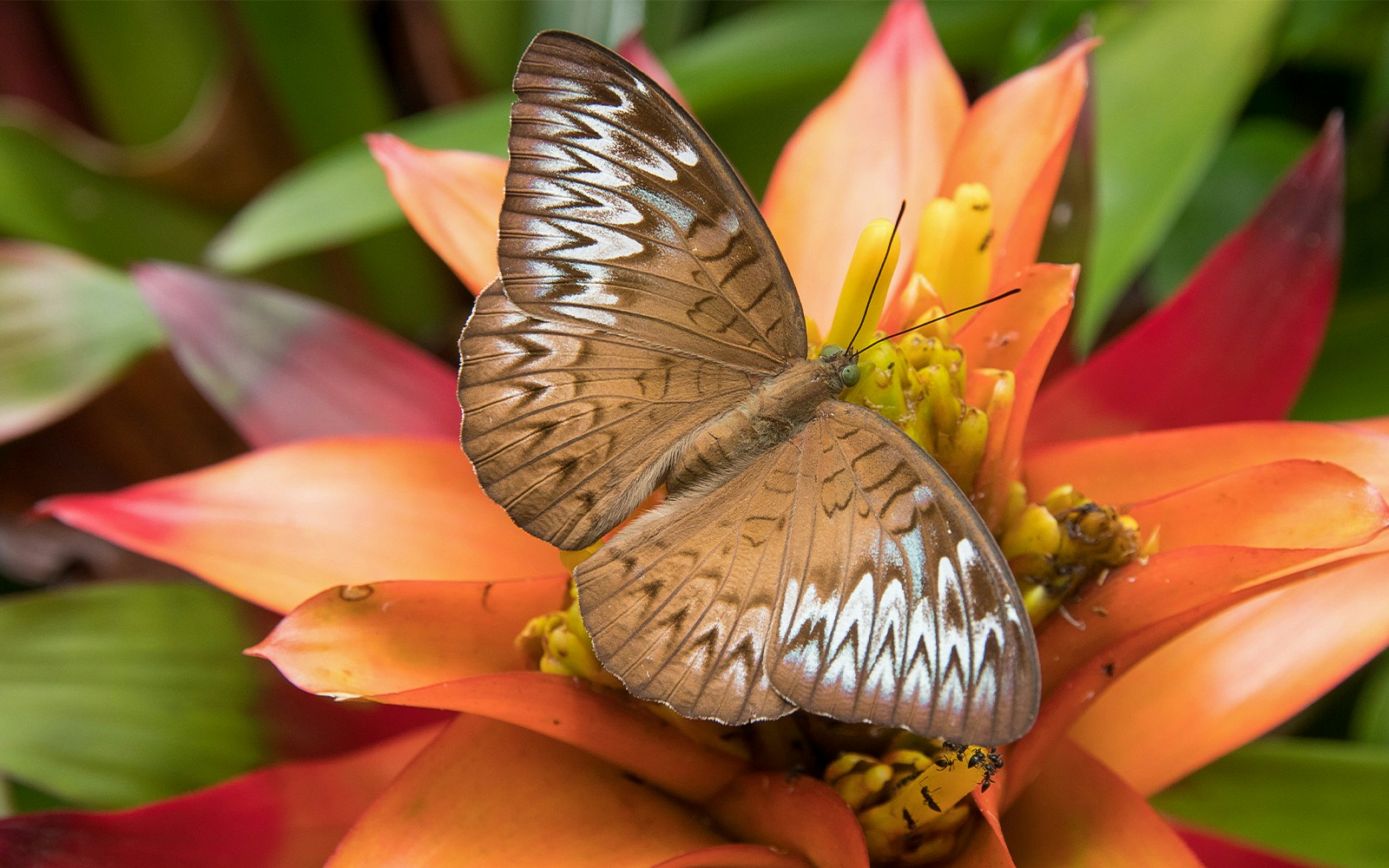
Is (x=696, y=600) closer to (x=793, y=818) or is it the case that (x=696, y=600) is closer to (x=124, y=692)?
(x=793, y=818)

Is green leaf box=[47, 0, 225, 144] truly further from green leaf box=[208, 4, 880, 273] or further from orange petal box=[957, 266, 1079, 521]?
orange petal box=[957, 266, 1079, 521]

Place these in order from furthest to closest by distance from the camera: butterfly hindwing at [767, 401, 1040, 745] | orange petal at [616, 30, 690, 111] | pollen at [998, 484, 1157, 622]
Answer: orange petal at [616, 30, 690, 111] < pollen at [998, 484, 1157, 622] < butterfly hindwing at [767, 401, 1040, 745]

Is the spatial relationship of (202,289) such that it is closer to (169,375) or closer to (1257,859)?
(169,375)

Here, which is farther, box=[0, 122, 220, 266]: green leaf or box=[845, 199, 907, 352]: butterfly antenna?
box=[0, 122, 220, 266]: green leaf

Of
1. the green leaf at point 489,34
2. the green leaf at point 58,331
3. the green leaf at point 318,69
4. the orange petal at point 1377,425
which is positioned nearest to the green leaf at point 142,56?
the green leaf at point 318,69

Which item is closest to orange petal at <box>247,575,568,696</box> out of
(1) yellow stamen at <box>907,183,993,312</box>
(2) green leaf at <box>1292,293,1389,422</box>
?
(1) yellow stamen at <box>907,183,993,312</box>

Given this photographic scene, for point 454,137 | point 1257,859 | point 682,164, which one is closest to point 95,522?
point 682,164
